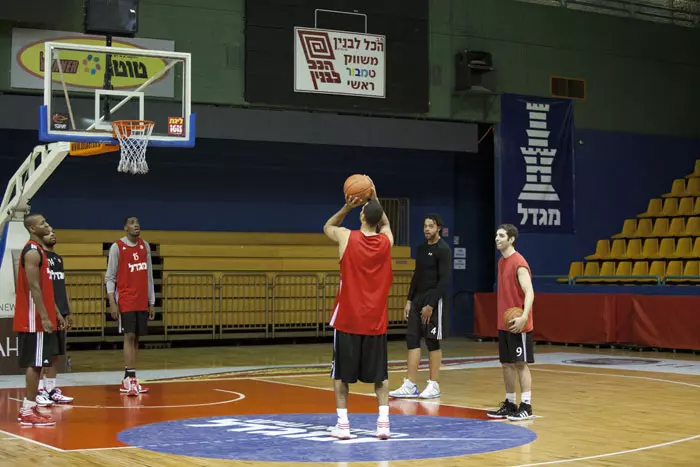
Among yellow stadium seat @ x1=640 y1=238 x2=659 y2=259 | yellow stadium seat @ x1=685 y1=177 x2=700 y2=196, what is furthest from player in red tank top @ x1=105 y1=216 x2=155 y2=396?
yellow stadium seat @ x1=685 y1=177 x2=700 y2=196

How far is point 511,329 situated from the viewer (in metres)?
10.3

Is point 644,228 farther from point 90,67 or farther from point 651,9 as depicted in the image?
point 90,67

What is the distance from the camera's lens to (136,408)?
37.6 ft

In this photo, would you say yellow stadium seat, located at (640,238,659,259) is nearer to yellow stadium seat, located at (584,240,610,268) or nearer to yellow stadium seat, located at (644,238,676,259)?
yellow stadium seat, located at (644,238,676,259)

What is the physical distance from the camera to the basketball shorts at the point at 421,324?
12.5m

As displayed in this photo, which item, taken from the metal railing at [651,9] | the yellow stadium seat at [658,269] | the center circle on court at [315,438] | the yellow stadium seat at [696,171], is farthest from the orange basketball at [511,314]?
the metal railing at [651,9]

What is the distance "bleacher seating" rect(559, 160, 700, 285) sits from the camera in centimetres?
2305

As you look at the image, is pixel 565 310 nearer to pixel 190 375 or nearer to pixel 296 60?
pixel 296 60

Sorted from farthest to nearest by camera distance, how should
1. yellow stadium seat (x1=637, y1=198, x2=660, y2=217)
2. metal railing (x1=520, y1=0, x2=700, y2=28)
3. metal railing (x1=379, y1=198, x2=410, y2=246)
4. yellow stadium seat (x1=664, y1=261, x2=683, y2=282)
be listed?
metal railing (x1=520, y1=0, x2=700, y2=28) → yellow stadium seat (x1=637, y1=198, x2=660, y2=217) → metal railing (x1=379, y1=198, x2=410, y2=246) → yellow stadium seat (x1=664, y1=261, x2=683, y2=282)

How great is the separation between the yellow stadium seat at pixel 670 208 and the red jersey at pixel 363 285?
1778 cm

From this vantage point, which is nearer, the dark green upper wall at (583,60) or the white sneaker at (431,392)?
the white sneaker at (431,392)

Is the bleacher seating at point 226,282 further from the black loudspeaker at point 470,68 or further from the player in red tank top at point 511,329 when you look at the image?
the player in red tank top at point 511,329

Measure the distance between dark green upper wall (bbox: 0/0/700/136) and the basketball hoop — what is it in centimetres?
639

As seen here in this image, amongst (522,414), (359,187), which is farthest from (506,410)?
(359,187)
